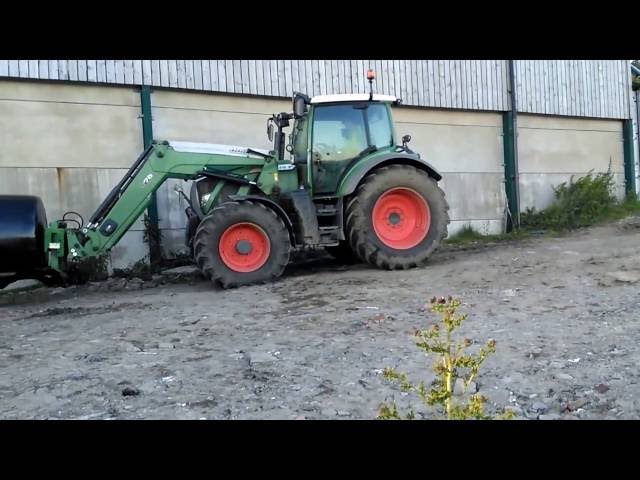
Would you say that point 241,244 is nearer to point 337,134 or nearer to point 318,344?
point 337,134

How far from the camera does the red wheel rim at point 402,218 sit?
29.5ft

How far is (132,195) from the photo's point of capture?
830 cm

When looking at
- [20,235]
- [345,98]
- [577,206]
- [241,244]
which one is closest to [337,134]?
[345,98]

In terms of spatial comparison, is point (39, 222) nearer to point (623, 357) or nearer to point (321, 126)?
point (321, 126)

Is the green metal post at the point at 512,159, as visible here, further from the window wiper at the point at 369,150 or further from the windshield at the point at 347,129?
the window wiper at the point at 369,150

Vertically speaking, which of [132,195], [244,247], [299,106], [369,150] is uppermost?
[299,106]

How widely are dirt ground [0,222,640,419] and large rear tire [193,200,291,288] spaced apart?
0.88ft

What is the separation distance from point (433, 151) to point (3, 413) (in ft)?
36.5

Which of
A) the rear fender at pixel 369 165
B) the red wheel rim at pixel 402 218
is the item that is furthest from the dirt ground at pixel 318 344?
the rear fender at pixel 369 165

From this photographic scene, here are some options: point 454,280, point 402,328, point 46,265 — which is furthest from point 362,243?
point 46,265

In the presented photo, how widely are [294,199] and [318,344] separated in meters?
3.65

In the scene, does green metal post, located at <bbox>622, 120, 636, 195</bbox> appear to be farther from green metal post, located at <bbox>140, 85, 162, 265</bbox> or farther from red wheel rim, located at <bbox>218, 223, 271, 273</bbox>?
green metal post, located at <bbox>140, 85, 162, 265</bbox>

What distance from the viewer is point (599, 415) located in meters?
3.72

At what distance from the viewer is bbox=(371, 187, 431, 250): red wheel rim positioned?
898 centimetres
